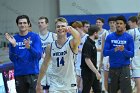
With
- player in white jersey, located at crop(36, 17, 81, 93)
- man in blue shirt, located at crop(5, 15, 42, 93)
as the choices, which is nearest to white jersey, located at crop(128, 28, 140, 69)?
man in blue shirt, located at crop(5, 15, 42, 93)

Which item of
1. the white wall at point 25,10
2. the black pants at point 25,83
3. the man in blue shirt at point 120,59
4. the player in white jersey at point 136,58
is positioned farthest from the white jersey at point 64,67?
the white wall at point 25,10

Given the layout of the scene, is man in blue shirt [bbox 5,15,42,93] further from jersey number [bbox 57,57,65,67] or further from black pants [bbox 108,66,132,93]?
black pants [bbox 108,66,132,93]

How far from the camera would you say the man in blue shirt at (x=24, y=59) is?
285 inches

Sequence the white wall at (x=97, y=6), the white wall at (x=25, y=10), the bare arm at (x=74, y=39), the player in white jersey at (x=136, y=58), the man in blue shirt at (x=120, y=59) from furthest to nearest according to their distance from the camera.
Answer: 1. the white wall at (x=25, y=10)
2. the white wall at (x=97, y=6)
3. the player in white jersey at (x=136, y=58)
4. the man in blue shirt at (x=120, y=59)
5. the bare arm at (x=74, y=39)


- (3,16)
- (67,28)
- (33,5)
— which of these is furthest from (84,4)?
(67,28)

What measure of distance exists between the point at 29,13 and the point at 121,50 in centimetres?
995

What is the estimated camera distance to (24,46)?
7215 mm

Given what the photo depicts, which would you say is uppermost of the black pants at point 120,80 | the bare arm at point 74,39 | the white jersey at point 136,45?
the bare arm at point 74,39

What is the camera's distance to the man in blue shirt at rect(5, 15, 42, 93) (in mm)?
7242

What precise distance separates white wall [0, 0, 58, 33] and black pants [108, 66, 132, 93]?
9078 millimetres

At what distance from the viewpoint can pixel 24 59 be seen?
23.8ft

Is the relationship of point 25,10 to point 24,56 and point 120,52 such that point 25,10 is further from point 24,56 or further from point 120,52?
point 24,56

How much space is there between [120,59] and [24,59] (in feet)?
6.21

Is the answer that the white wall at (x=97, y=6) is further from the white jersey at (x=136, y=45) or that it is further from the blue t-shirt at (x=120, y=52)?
the blue t-shirt at (x=120, y=52)
